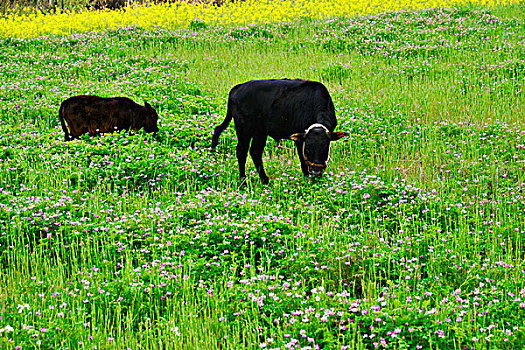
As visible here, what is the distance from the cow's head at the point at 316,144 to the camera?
859 centimetres

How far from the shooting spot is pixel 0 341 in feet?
14.7

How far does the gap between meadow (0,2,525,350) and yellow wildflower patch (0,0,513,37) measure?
1016 cm

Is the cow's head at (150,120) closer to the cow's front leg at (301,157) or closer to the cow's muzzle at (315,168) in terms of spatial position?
the cow's front leg at (301,157)

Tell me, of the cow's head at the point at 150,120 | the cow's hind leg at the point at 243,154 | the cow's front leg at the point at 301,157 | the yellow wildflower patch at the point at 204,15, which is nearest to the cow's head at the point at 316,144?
the cow's front leg at the point at 301,157

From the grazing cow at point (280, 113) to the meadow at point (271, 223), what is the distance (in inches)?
18.9

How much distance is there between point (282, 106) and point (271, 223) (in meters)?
2.90

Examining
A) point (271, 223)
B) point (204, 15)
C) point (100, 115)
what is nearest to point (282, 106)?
point (271, 223)

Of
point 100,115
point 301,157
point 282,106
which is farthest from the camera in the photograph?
point 100,115

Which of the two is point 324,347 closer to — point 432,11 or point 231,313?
point 231,313

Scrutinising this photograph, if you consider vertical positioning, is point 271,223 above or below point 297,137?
below

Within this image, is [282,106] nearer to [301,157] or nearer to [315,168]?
[301,157]

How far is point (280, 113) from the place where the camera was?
924cm

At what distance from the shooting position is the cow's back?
914 centimetres

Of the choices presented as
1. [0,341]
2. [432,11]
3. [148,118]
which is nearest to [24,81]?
[148,118]
